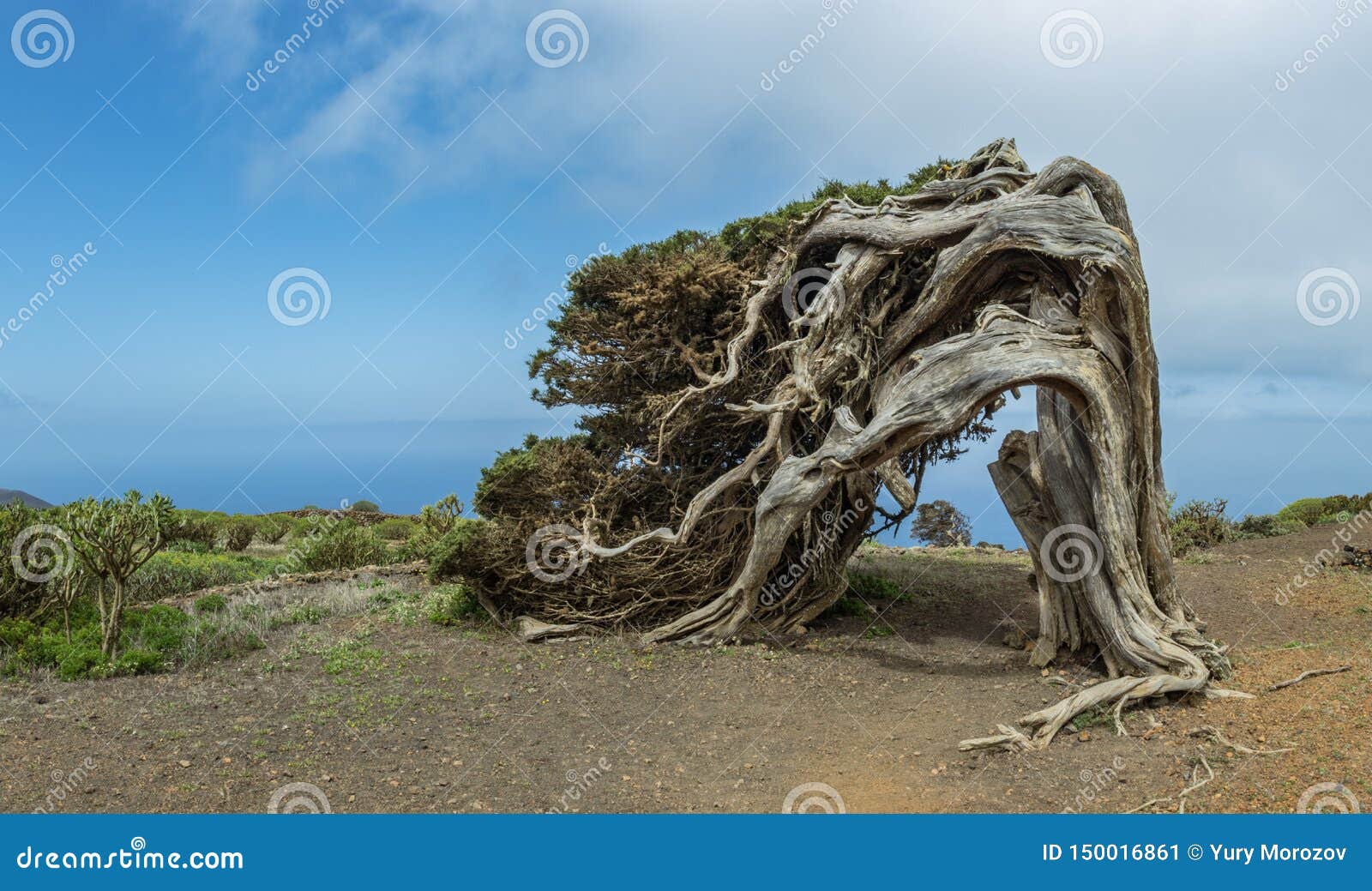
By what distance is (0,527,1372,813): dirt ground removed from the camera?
752 cm

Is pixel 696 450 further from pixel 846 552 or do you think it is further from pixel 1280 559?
pixel 1280 559

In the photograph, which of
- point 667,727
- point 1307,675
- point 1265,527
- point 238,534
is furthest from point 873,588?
point 238,534

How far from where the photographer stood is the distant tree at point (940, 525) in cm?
2139

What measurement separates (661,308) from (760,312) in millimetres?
1266

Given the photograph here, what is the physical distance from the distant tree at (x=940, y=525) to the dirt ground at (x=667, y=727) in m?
8.92

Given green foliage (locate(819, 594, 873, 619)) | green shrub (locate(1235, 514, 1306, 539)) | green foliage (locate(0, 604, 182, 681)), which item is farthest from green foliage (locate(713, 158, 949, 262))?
green shrub (locate(1235, 514, 1306, 539))

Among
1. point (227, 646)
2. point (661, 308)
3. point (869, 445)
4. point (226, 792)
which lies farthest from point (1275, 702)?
point (227, 646)

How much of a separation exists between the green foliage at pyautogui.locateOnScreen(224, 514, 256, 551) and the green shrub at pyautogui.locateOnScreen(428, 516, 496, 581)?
41.4 feet

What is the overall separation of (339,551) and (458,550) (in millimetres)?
6535

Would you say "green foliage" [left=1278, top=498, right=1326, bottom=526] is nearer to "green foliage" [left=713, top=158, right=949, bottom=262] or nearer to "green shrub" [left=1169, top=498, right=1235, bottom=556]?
A: "green shrub" [left=1169, top=498, right=1235, bottom=556]

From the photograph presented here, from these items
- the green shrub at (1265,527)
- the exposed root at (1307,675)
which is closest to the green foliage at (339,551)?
the exposed root at (1307,675)

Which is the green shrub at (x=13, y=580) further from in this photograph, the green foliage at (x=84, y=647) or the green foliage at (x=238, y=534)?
the green foliage at (x=238, y=534)

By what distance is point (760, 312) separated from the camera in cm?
1226

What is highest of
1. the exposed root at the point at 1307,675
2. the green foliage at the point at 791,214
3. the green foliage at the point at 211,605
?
the green foliage at the point at 791,214
